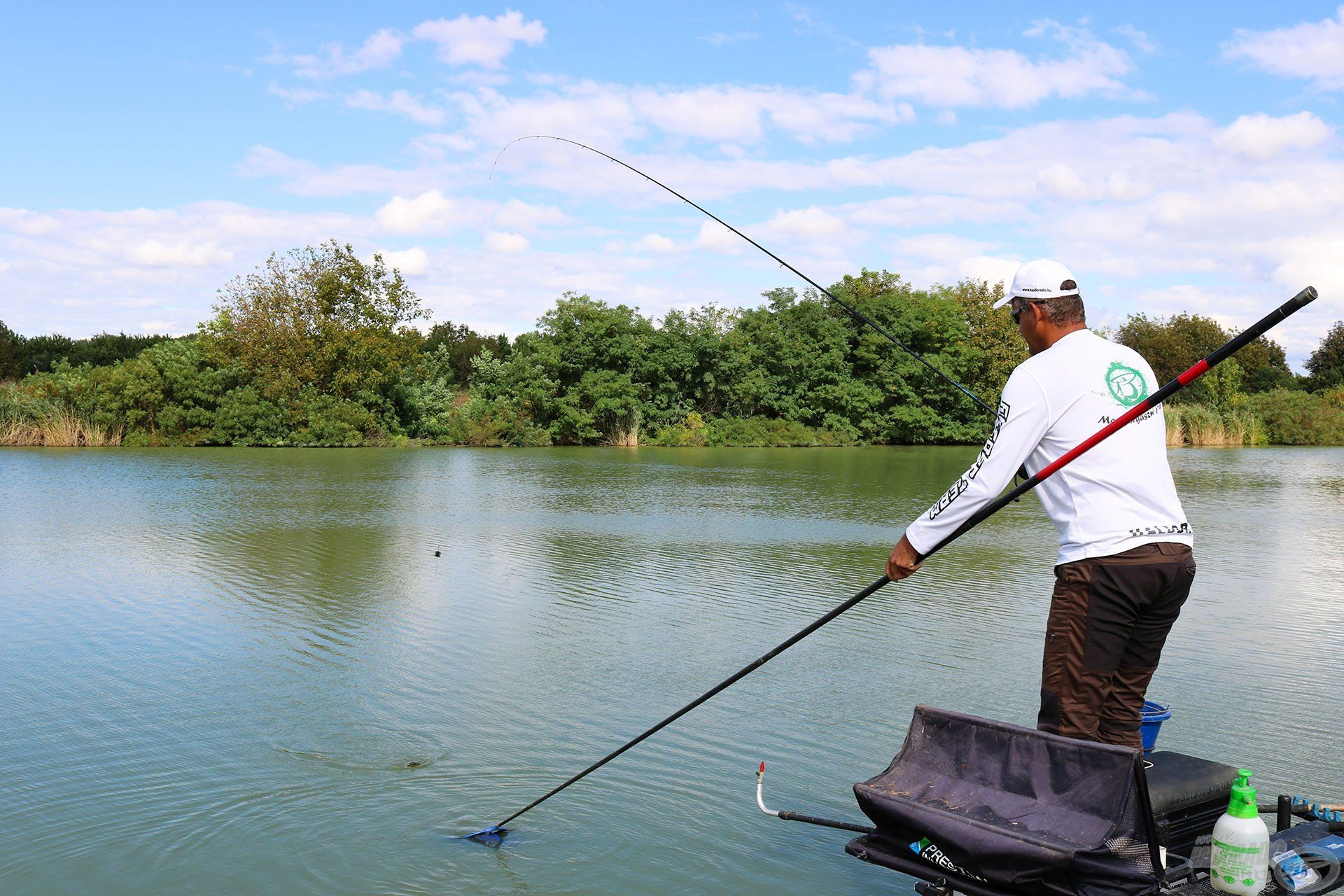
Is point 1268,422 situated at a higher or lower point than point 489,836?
higher

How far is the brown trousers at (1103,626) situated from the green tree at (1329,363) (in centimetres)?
5647

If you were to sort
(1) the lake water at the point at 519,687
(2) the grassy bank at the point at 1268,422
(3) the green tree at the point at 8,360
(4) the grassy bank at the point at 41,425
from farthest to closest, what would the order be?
(3) the green tree at the point at 8,360
(2) the grassy bank at the point at 1268,422
(4) the grassy bank at the point at 41,425
(1) the lake water at the point at 519,687

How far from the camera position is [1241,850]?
2557 millimetres

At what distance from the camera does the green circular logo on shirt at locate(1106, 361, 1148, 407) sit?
3.04 m

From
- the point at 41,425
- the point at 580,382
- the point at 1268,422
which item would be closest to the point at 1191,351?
the point at 1268,422

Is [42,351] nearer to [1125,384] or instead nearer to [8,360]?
[8,360]

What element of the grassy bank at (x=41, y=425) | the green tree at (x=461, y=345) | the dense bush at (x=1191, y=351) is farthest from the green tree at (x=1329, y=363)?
the grassy bank at (x=41, y=425)

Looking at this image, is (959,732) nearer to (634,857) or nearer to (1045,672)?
(1045,672)

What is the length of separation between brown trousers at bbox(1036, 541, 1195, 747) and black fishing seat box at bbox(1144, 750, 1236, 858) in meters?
0.21

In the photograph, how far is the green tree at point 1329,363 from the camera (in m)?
52.1

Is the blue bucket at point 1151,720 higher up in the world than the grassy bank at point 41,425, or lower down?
lower down

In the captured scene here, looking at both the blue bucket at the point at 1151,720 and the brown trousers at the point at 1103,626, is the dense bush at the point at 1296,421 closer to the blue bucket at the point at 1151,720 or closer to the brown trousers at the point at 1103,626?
the blue bucket at the point at 1151,720

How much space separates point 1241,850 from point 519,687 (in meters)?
3.99

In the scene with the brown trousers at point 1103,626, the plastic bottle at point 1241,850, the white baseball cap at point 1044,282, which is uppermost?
the white baseball cap at point 1044,282
